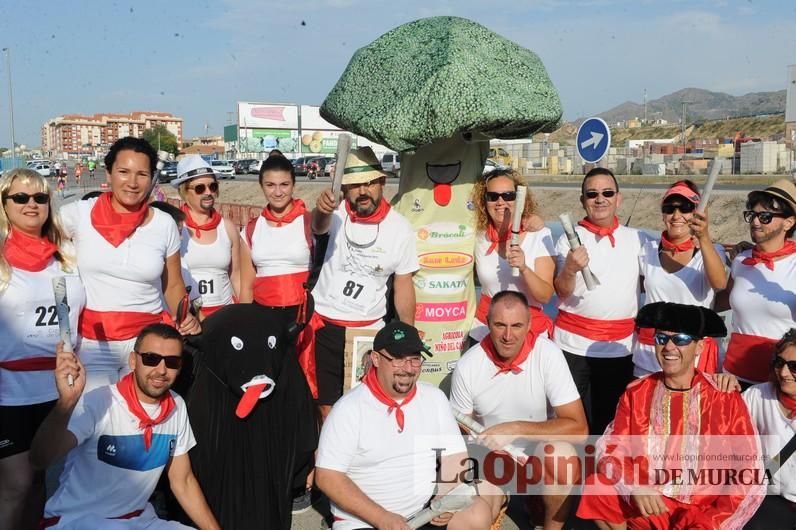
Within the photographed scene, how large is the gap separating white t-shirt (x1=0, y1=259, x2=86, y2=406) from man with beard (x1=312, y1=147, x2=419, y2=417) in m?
1.59

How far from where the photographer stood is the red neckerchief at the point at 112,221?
3670mm

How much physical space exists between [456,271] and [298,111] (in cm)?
7137

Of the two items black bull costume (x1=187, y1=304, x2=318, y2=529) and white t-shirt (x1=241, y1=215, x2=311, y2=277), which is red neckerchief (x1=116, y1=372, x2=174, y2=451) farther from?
white t-shirt (x1=241, y1=215, x2=311, y2=277)

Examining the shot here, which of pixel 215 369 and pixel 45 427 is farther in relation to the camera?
pixel 215 369

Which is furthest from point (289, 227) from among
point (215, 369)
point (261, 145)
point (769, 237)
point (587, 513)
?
point (261, 145)

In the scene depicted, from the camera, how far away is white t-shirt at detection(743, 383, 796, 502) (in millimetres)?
3400

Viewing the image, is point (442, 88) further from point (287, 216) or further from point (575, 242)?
point (287, 216)

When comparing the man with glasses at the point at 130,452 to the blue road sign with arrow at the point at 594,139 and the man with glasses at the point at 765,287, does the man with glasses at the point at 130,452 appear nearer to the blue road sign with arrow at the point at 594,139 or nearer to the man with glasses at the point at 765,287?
the man with glasses at the point at 765,287

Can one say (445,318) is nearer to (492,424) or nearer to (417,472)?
(492,424)

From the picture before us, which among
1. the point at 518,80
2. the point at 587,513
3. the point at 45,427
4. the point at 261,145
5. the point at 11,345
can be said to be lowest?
the point at 587,513

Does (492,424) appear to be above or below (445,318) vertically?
below

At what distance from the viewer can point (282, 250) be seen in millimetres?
4684

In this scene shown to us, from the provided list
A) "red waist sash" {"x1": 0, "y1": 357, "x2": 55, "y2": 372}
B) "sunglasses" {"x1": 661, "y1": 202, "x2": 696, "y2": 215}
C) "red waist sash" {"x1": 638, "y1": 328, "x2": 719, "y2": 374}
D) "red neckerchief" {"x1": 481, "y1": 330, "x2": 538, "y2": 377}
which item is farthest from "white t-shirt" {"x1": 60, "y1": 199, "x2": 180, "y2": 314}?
"sunglasses" {"x1": 661, "y1": 202, "x2": 696, "y2": 215}

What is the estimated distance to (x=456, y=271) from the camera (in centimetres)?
486
